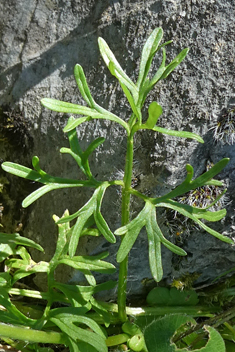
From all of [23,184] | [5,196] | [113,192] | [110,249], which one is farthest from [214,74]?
[5,196]

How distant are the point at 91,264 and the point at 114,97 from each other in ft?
3.11

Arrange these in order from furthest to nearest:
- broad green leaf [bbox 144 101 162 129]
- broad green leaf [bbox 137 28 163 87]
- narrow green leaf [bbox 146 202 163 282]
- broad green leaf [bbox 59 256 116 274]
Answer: broad green leaf [bbox 59 256 116 274], broad green leaf [bbox 137 28 163 87], narrow green leaf [bbox 146 202 163 282], broad green leaf [bbox 144 101 162 129]

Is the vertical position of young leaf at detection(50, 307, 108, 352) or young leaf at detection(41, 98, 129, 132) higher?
young leaf at detection(41, 98, 129, 132)

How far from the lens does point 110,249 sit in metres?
2.51

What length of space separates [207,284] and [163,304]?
0.31 metres

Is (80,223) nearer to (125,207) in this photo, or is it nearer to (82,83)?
(125,207)

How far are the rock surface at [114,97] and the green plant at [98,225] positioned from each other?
19cm

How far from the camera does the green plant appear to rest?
198 cm

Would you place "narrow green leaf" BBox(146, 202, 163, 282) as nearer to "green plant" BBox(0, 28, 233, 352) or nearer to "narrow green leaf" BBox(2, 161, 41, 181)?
"green plant" BBox(0, 28, 233, 352)

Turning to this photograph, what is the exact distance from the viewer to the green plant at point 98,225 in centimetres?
198

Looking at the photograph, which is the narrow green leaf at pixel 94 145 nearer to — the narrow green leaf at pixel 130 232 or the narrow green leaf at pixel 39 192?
the narrow green leaf at pixel 39 192

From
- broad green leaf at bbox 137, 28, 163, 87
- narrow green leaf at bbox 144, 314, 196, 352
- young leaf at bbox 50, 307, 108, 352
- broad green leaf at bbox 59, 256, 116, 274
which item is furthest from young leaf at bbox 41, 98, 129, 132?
narrow green leaf at bbox 144, 314, 196, 352

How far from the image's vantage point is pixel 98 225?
6.59 ft

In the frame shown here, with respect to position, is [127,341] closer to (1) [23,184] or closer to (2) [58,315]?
(2) [58,315]
